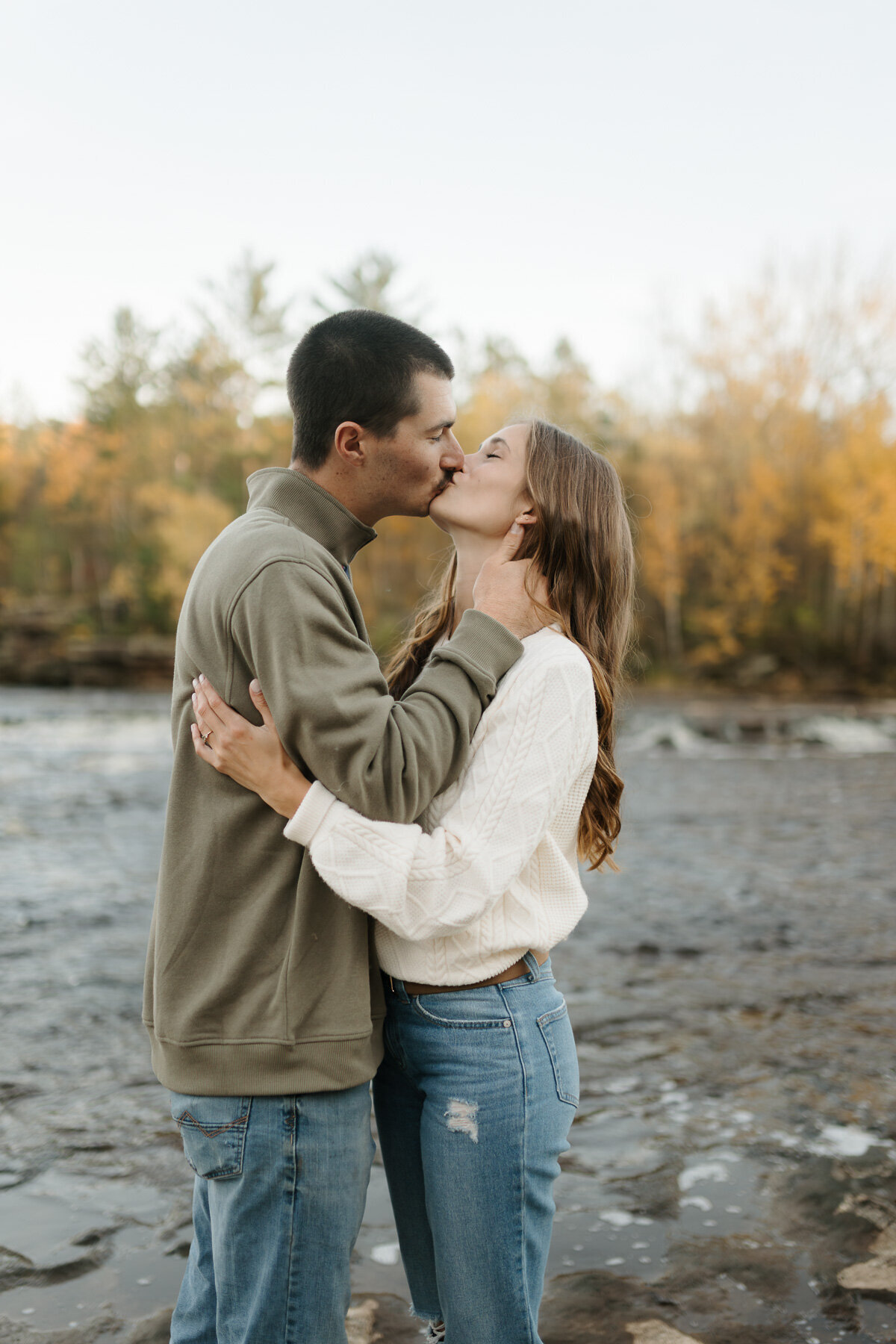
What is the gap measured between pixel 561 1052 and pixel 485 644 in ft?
2.53

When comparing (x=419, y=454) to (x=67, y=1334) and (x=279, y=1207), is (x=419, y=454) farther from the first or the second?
(x=67, y=1334)

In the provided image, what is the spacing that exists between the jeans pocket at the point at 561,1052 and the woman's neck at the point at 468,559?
823 mm

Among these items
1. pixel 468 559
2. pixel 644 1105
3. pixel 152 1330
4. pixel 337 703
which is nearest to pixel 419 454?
pixel 468 559

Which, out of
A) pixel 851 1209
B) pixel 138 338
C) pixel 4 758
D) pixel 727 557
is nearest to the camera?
pixel 851 1209

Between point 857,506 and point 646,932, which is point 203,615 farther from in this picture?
point 857,506

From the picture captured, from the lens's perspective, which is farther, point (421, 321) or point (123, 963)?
point (421, 321)

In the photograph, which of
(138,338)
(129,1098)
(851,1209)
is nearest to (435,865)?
(851,1209)

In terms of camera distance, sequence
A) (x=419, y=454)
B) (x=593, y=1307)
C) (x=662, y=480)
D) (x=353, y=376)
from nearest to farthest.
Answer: (x=353, y=376), (x=419, y=454), (x=593, y=1307), (x=662, y=480)

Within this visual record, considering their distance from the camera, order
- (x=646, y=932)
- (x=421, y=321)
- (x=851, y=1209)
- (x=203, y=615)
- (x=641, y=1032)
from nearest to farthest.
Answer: (x=203, y=615) < (x=851, y=1209) < (x=641, y=1032) < (x=646, y=932) < (x=421, y=321)

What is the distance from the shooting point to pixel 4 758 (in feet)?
60.3

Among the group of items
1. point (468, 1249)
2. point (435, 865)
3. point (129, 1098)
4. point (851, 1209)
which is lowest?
point (129, 1098)

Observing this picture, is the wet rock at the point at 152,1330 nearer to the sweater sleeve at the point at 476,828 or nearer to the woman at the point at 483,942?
the woman at the point at 483,942

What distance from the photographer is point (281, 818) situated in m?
1.86

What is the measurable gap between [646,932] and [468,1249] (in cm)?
604
